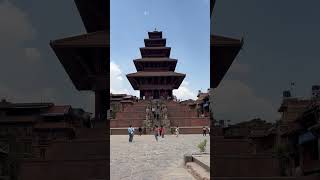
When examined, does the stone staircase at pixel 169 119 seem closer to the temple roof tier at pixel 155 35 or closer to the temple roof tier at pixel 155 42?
the temple roof tier at pixel 155 42

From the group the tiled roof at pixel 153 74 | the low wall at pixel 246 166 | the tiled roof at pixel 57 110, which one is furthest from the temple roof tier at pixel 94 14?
the tiled roof at pixel 153 74

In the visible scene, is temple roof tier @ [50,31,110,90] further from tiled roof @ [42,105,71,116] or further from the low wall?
the low wall

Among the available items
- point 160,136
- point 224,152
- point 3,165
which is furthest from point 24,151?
point 160,136

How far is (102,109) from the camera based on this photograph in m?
4.21

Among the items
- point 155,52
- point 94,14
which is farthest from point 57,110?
point 155,52

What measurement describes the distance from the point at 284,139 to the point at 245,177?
563 millimetres

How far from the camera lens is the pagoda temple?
1377 inches

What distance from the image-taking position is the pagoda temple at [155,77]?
35.0m

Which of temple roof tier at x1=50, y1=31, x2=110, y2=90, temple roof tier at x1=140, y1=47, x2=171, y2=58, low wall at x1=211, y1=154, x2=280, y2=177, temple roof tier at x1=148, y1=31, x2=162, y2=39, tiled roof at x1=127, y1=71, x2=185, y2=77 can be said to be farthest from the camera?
temple roof tier at x1=148, y1=31, x2=162, y2=39

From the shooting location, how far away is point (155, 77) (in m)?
35.1

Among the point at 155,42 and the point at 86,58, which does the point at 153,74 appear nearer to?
the point at 155,42

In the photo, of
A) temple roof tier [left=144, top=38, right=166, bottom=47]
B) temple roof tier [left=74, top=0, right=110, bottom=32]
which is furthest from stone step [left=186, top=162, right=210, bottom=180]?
temple roof tier [left=144, top=38, right=166, bottom=47]

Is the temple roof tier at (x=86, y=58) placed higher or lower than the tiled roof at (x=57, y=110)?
higher

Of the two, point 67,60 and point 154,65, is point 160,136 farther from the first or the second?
point 67,60
